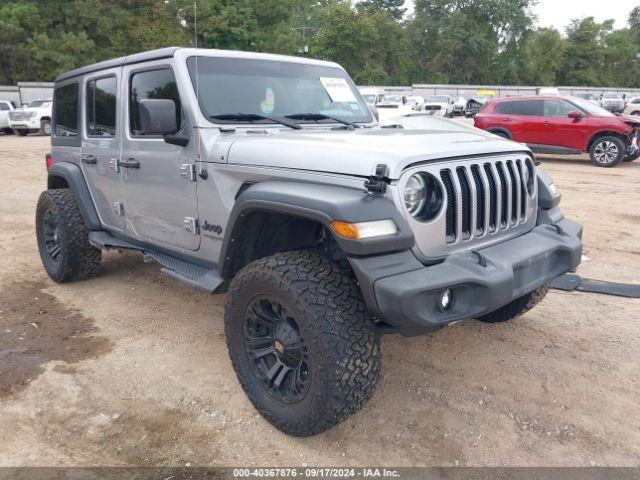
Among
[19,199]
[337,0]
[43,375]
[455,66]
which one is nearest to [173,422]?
[43,375]

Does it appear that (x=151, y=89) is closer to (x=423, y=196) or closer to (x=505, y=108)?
(x=423, y=196)

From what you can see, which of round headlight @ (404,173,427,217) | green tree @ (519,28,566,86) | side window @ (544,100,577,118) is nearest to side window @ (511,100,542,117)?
side window @ (544,100,577,118)

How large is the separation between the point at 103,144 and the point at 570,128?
39.0 feet

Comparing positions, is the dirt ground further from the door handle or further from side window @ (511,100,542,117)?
side window @ (511,100,542,117)

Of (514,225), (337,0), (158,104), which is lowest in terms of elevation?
(514,225)

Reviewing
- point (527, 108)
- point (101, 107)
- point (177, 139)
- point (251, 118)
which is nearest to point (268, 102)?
point (251, 118)

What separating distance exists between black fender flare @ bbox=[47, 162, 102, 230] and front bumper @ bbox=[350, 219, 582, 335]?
3.03 meters

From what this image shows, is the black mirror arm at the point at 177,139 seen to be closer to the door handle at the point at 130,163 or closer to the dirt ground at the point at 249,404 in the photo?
the door handle at the point at 130,163

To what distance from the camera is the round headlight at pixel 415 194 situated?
2662mm

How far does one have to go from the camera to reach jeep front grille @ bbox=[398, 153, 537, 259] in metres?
2.67

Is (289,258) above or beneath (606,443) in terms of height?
above

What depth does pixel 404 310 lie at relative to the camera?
235 centimetres

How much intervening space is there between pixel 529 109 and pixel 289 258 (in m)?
12.9

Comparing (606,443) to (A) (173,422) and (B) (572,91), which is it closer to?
(A) (173,422)
